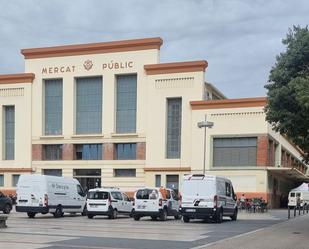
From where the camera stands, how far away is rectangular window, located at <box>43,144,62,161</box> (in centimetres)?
5775

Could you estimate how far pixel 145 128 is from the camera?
54500 millimetres

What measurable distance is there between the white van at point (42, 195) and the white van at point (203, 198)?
7.61 metres

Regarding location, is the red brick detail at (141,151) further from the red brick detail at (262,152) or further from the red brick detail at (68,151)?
the red brick detail at (262,152)

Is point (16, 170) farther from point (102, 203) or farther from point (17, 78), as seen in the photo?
point (102, 203)

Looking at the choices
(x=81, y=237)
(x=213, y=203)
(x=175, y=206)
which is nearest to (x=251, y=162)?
(x=175, y=206)

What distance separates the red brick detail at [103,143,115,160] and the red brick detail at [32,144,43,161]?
7283 mm

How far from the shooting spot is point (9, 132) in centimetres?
5981

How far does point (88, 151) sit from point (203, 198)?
31125mm

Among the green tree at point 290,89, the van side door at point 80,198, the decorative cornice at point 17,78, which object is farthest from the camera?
the decorative cornice at point 17,78

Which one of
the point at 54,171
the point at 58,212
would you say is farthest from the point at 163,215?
the point at 54,171

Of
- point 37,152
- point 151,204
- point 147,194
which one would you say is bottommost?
point 151,204

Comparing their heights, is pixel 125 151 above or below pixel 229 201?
above

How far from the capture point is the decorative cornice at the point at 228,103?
4960 centimetres

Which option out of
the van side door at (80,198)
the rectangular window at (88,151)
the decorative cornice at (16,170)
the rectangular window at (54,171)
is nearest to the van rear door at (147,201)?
the van side door at (80,198)
